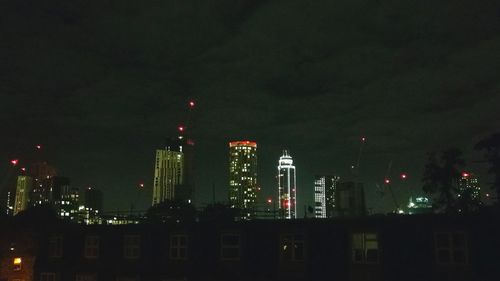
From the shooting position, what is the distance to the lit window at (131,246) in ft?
111

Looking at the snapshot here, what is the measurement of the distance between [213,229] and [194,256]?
212cm

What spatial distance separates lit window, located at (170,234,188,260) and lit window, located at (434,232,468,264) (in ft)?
49.1

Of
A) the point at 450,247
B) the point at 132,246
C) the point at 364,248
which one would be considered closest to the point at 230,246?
the point at 132,246

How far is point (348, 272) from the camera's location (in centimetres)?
2769

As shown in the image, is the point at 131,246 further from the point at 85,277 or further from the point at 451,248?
the point at 451,248

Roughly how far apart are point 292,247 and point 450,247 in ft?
27.9

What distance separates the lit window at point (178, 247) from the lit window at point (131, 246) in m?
2.58

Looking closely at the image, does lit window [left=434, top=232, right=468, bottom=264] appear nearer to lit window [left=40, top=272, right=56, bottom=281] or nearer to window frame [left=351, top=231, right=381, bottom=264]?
window frame [left=351, top=231, right=381, bottom=264]

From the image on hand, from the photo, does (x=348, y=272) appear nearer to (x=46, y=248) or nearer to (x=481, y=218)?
(x=481, y=218)

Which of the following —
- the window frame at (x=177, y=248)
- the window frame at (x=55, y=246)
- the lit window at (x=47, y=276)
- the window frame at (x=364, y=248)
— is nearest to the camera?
the window frame at (x=364, y=248)

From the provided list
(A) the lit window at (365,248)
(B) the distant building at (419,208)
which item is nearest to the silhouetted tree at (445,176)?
(B) the distant building at (419,208)

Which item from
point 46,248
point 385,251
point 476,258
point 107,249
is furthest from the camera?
point 46,248

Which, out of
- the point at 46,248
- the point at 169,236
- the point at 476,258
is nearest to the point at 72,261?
the point at 46,248

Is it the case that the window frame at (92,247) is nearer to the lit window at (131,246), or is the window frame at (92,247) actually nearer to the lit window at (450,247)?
the lit window at (131,246)
